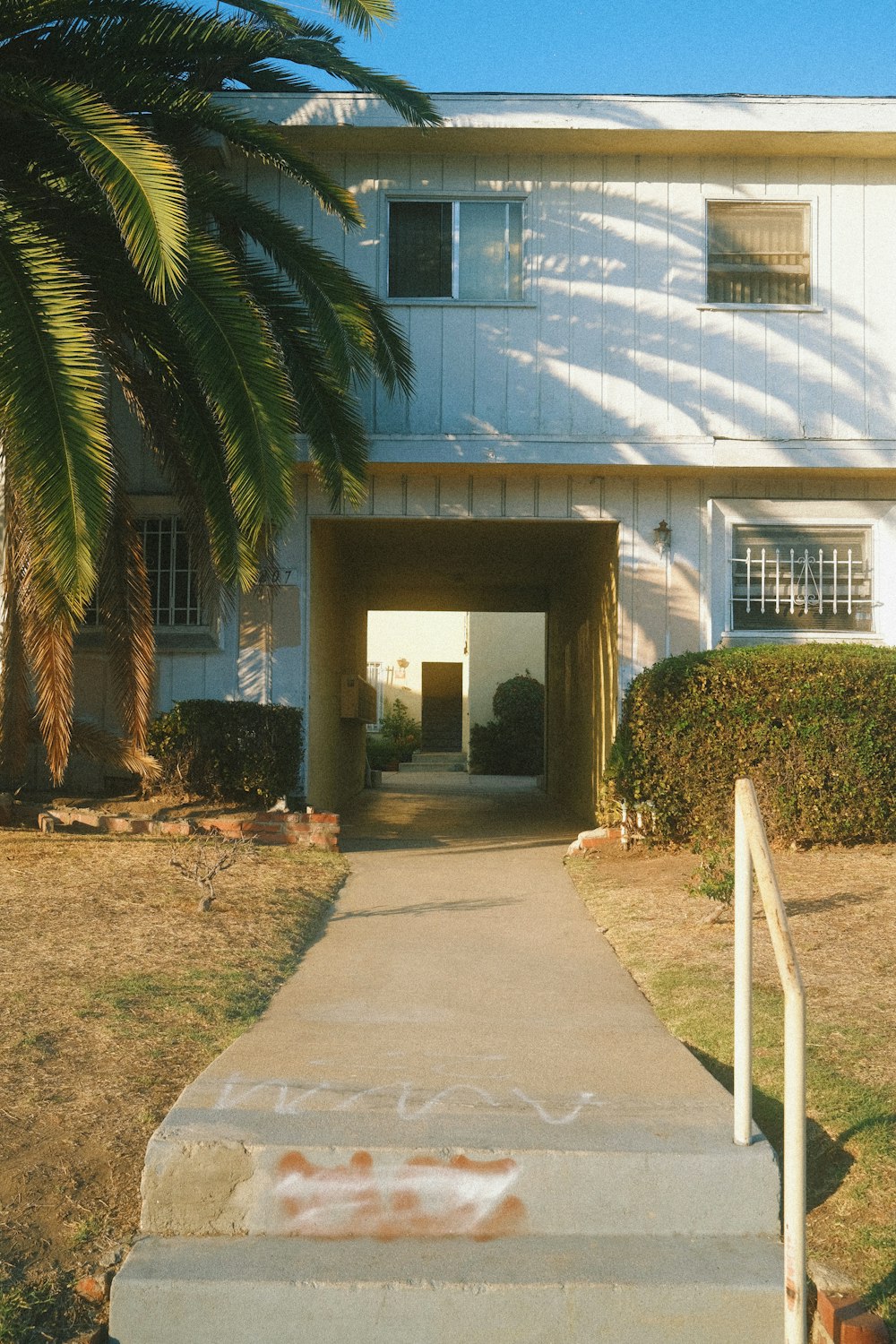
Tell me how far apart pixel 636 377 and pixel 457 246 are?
80.1 inches

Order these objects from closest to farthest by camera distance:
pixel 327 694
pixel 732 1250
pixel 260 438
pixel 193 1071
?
pixel 732 1250, pixel 193 1071, pixel 260 438, pixel 327 694

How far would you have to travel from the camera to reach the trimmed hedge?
355 inches

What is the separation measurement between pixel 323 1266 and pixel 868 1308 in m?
1.51

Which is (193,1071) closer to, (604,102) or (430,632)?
(604,102)

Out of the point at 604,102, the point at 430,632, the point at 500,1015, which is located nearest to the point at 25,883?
the point at 500,1015

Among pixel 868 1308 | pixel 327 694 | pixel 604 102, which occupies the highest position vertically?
pixel 604 102

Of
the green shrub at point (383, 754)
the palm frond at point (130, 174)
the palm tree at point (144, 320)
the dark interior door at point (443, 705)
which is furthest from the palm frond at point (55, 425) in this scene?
the dark interior door at point (443, 705)

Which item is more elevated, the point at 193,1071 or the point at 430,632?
the point at 430,632

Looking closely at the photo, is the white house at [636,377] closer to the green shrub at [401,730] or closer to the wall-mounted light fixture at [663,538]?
the wall-mounted light fixture at [663,538]

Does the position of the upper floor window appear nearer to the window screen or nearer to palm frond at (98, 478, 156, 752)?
the window screen

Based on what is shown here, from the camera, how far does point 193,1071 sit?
448 cm

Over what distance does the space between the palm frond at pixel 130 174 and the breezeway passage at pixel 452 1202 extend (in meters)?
4.15

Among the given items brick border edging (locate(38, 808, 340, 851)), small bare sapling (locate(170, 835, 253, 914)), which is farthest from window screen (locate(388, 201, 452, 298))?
small bare sapling (locate(170, 835, 253, 914))

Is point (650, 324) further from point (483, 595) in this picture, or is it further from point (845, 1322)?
point (483, 595)
